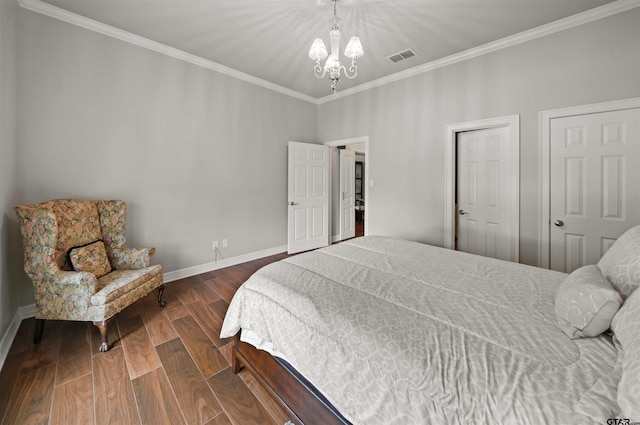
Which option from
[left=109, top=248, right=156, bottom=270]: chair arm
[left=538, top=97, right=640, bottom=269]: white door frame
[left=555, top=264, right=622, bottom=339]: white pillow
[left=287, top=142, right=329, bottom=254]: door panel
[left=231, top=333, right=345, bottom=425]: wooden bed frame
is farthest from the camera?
[left=287, top=142, right=329, bottom=254]: door panel

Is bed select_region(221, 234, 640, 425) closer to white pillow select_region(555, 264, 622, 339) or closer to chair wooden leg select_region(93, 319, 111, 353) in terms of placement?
white pillow select_region(555, 264, 622, 339)

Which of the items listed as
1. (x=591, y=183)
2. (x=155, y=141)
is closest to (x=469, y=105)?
(x=591, y=183)

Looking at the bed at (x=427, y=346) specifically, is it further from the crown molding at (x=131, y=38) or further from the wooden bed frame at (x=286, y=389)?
the crown molding at (x=131, y=38)

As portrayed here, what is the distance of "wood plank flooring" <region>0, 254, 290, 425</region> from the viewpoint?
1387 millimetres

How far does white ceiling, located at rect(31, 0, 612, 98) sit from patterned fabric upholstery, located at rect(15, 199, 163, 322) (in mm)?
1931

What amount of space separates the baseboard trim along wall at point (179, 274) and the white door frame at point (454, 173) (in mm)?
2662

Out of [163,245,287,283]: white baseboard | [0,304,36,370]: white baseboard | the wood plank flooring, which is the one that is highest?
[163,245,287,283]: white baseboard

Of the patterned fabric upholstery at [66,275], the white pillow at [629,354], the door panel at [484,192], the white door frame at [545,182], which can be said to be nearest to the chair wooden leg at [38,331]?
the patterned fabric upholstery at [66,275]

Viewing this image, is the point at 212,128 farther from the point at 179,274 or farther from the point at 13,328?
the point at 13,328

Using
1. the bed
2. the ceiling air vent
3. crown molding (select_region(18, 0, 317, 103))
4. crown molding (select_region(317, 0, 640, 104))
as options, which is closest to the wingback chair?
the bed

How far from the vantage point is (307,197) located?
178 inches

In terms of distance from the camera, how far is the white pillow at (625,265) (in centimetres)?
98

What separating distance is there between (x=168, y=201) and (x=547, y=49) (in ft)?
14.8

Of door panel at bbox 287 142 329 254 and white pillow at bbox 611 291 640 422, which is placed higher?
Result: door panel at bbox 287 142 329 254
